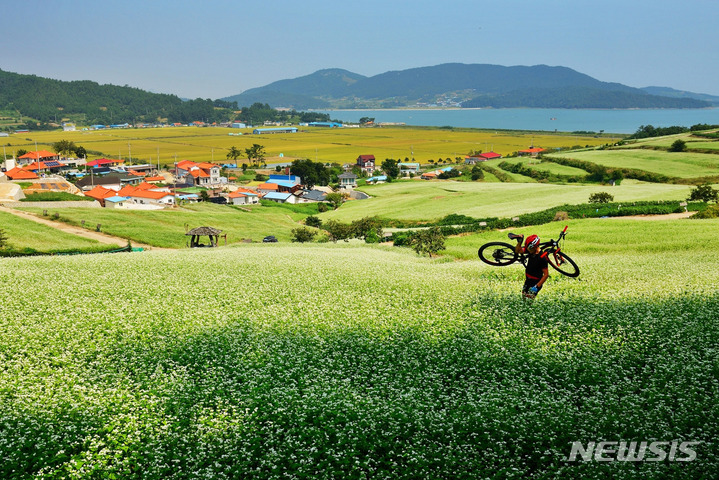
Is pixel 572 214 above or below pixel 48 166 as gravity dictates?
above

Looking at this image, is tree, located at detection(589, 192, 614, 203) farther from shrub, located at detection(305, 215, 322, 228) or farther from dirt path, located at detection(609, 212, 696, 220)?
shrub, located at detection(305, 215, 322, 228)

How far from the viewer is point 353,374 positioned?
59.0ft

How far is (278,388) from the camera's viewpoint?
16828 millimetres

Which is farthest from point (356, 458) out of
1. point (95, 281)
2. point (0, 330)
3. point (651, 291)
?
point (95, 281)

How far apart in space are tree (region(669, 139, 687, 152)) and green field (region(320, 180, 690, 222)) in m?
27.6

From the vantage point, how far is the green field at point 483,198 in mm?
75000

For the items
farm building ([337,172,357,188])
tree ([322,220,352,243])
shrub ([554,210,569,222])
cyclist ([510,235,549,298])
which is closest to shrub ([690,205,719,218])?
shrub ([554,210,569,222])

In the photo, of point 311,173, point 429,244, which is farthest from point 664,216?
point 311,173

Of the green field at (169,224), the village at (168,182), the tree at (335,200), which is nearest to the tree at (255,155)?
the village at (168,182)

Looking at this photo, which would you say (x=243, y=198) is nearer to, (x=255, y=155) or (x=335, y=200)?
(x=335, y=200)

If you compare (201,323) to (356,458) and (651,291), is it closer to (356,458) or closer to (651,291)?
(356,458)

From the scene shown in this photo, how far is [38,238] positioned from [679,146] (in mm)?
122481

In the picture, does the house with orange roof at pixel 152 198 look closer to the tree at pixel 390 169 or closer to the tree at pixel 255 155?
the tree at pixel 390 169

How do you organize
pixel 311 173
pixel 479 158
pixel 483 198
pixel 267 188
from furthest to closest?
pixel 479 158 → pixel 311 173 → pixel 267 188 → pixel 483 198
